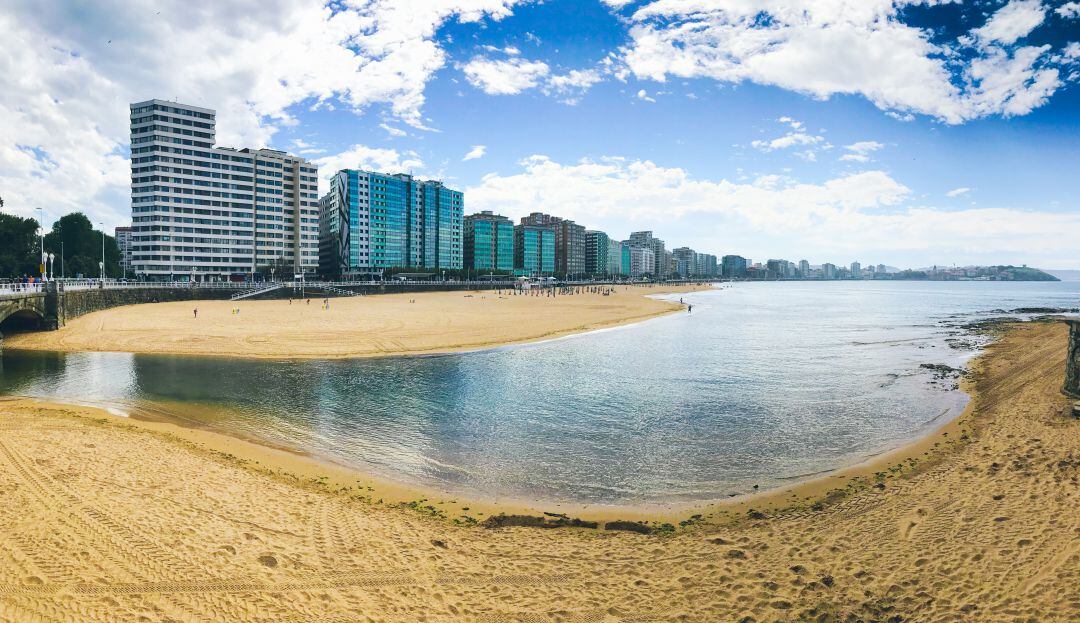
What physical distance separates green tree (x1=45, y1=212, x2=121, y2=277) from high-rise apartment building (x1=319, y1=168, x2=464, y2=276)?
163 ft

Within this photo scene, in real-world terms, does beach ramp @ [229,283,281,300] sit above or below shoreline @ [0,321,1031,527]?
above

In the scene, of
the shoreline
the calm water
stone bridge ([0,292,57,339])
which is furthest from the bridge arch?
the shoreline

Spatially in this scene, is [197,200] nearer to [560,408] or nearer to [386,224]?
[386,224]

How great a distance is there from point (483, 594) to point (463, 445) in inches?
362

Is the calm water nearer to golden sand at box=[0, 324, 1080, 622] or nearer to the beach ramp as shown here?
golden sand at box=[0, 324, 1080, 622]

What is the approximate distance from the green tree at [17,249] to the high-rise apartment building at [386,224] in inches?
2455

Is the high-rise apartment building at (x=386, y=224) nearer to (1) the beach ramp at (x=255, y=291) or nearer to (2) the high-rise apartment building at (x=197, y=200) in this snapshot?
(2) the high-rise apartment building at (x=197, y=200)

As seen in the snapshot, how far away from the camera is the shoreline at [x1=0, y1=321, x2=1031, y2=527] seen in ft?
39.7

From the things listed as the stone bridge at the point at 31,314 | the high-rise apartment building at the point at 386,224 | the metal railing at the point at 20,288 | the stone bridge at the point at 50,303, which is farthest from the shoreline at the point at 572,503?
the high-rise apartment building at the point at 386,224

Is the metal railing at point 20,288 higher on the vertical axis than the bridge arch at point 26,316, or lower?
higher

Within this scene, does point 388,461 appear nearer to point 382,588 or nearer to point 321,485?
point 321,485

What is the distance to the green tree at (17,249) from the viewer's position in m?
72.6

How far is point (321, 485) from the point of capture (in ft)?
43.5

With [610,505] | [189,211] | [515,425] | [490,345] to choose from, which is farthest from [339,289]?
[610,505]
